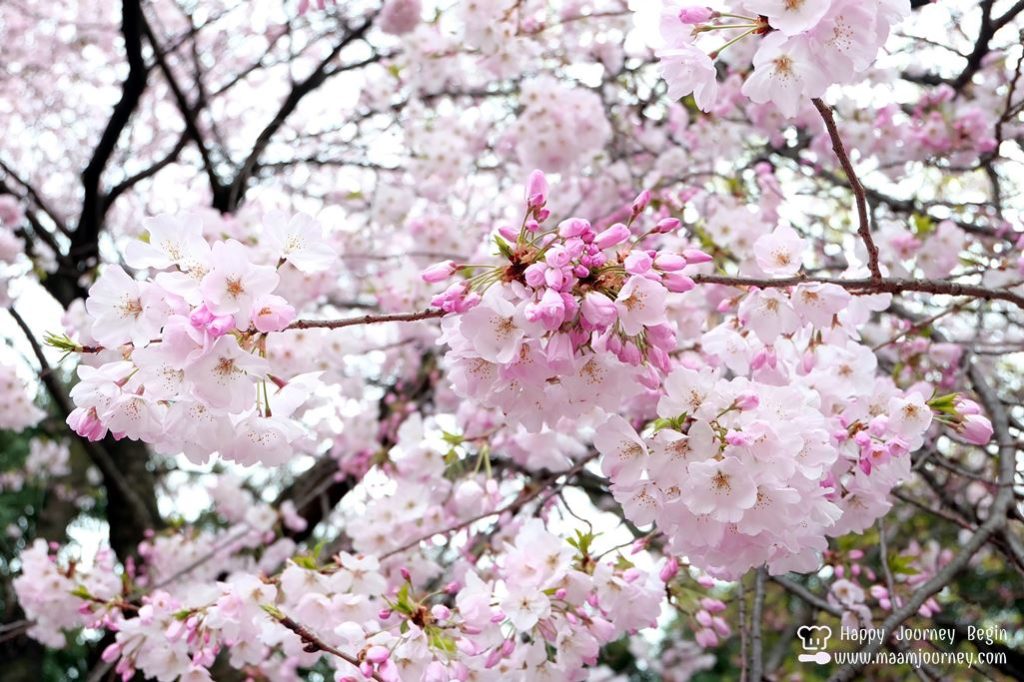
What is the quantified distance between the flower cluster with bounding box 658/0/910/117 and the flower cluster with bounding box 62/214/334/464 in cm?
72

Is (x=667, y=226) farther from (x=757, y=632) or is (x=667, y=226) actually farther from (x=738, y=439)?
(x=757, y=632)

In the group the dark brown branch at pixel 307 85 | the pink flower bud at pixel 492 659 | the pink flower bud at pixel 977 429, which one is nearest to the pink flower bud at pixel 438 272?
the pink flower bud at pixel 492 659

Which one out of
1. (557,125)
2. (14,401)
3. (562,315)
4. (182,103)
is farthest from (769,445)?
(182,103)

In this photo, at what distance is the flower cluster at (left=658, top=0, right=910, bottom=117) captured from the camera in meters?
1.08

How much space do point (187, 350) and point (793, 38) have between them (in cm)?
95

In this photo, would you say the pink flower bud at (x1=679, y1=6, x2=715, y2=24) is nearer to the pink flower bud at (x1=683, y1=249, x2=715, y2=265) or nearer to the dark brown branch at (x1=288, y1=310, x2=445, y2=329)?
the pink flower bud at (x1=683, y1=249, x2=715, y2=265)

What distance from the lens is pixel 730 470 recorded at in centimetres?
124

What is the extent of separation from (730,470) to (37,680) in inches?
250

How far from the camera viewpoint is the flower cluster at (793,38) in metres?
1.08

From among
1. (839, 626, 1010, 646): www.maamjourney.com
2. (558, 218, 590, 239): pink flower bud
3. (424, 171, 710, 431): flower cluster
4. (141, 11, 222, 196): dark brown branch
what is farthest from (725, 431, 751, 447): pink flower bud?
(141, 11, 222, 196): dark brown branch

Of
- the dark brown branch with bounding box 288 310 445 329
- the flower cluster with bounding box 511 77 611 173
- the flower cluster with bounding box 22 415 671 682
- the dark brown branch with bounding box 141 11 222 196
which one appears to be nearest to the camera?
the dark brown branch with bounding box 288 310 445 329

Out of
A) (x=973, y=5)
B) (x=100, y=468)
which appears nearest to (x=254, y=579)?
(x=100, y=468)

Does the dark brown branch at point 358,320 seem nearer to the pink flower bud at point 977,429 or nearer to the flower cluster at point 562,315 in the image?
the flower cluster at point 562,315

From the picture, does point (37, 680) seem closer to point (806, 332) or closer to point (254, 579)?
point (254, 579)
